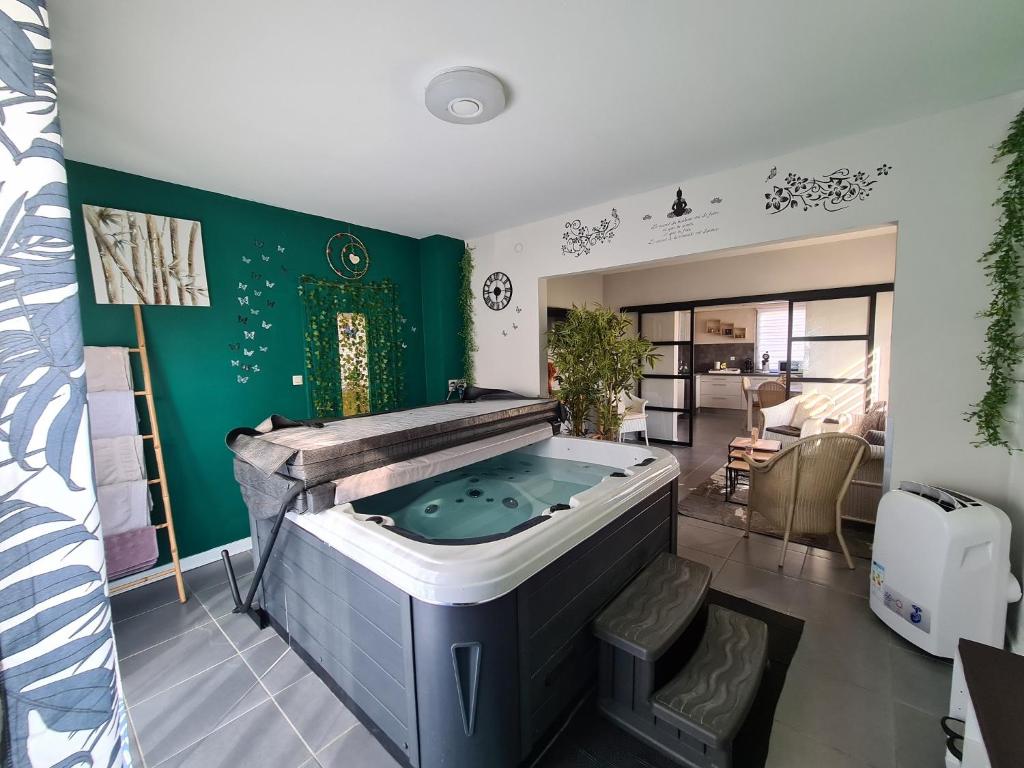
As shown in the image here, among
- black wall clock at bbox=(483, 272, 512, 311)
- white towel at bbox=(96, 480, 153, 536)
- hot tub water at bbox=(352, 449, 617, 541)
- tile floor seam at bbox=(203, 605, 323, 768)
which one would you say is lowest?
tile floor seam at bbox=(203, 605, 323, 768)

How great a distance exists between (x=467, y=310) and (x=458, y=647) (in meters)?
3.24

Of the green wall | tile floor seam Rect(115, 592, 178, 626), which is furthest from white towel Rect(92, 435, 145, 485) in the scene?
tile floor seam Rect(115, 592, 178, 626)

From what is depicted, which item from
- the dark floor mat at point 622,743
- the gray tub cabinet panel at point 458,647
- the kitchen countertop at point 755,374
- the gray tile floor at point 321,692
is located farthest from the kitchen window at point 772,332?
the gray tub cabinet panel at point 458,647

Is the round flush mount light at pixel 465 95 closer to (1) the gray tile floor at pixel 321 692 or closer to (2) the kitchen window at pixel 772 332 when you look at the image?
(1) the gray tile floor at pixel 321 692

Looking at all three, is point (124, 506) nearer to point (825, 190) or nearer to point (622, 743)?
point (622, 743)

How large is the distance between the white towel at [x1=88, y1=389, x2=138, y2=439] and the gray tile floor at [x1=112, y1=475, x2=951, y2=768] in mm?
1000

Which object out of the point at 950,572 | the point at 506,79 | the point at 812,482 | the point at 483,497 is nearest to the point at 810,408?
the point at 812,482

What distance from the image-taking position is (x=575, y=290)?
221 inches

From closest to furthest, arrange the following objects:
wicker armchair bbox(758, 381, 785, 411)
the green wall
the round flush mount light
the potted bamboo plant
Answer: the round flush mount light, the green wall, the potted bamboo plant, wicker armchair bbox(758, 381, 785, 411)

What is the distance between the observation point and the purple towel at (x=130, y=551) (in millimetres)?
2275

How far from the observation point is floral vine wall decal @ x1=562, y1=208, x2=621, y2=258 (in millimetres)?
3115

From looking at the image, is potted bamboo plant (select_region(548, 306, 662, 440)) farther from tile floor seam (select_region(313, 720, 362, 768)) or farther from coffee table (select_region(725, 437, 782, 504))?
tile floor seam (select_region(313, 720, 362, 768))

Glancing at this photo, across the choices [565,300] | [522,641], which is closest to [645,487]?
[522,641]

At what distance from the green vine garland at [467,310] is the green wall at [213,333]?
3.62ft
